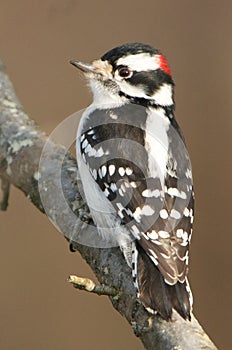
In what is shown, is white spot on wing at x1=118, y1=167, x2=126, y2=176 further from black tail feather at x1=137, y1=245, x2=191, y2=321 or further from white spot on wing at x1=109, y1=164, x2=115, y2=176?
black tail feather at x1=137, y1=245, x2=191, y2=321

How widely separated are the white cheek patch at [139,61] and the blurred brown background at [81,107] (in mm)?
640

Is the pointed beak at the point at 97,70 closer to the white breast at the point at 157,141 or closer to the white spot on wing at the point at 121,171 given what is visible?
the white breast at the point at 157,141

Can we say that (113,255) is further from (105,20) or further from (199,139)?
(105,20)

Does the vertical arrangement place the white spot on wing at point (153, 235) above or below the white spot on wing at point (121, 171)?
below

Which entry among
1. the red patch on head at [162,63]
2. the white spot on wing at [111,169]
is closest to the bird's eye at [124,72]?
the red patch on head at [162,63]

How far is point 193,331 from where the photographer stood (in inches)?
84.3

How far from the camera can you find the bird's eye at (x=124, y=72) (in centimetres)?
288

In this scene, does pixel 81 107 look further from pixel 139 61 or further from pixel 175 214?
pixel 175 214

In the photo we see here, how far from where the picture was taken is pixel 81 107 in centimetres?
355

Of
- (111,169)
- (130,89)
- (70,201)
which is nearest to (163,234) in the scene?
(111,169)

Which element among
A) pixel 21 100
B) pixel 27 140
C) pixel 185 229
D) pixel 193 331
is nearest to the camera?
pixel 193 331

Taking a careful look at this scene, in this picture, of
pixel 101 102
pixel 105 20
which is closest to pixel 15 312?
pixel 101 102

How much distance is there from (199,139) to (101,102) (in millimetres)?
713

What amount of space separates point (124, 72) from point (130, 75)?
2 centimetres
